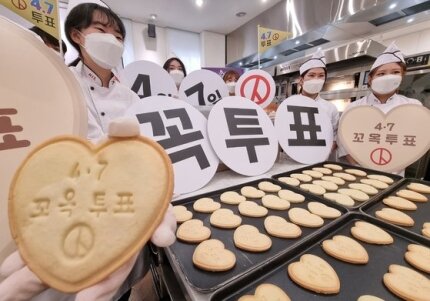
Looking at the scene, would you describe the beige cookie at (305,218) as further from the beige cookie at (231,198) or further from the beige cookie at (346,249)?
the beige cookie at (231,198)

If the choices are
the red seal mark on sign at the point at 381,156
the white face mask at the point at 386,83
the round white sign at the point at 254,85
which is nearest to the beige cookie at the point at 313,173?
the red seal mark on sign at the point at 381,156

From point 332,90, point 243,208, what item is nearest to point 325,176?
point 243,208

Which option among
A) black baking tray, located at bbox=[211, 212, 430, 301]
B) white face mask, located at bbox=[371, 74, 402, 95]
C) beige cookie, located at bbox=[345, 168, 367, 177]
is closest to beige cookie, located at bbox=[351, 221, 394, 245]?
black baking tray, located at bbox=[211, 212, 430, 301]

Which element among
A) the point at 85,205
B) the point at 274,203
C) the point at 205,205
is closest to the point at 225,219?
the point at 205,205

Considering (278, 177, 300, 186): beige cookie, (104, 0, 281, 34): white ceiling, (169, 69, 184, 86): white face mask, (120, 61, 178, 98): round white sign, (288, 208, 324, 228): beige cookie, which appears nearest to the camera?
(288, 208, 324, 228): beige cookie

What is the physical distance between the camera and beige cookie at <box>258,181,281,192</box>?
98 centimetres

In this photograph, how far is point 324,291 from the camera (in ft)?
1.63

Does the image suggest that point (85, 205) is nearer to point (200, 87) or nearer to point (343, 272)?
point (343, 272)

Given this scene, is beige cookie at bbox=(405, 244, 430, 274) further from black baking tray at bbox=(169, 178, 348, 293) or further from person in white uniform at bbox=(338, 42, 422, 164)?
person in white uniform at bbox=(338, 42, 422, 164)

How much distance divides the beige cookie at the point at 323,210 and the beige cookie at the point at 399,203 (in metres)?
0.27

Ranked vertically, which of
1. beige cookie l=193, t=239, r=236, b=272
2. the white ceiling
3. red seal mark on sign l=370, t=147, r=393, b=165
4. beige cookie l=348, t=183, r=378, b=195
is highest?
the white ceiling

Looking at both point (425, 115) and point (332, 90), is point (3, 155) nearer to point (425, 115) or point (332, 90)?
point (425, 115)

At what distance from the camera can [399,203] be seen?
0.85 m

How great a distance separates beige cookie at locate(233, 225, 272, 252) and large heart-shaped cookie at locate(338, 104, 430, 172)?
1.02 m
